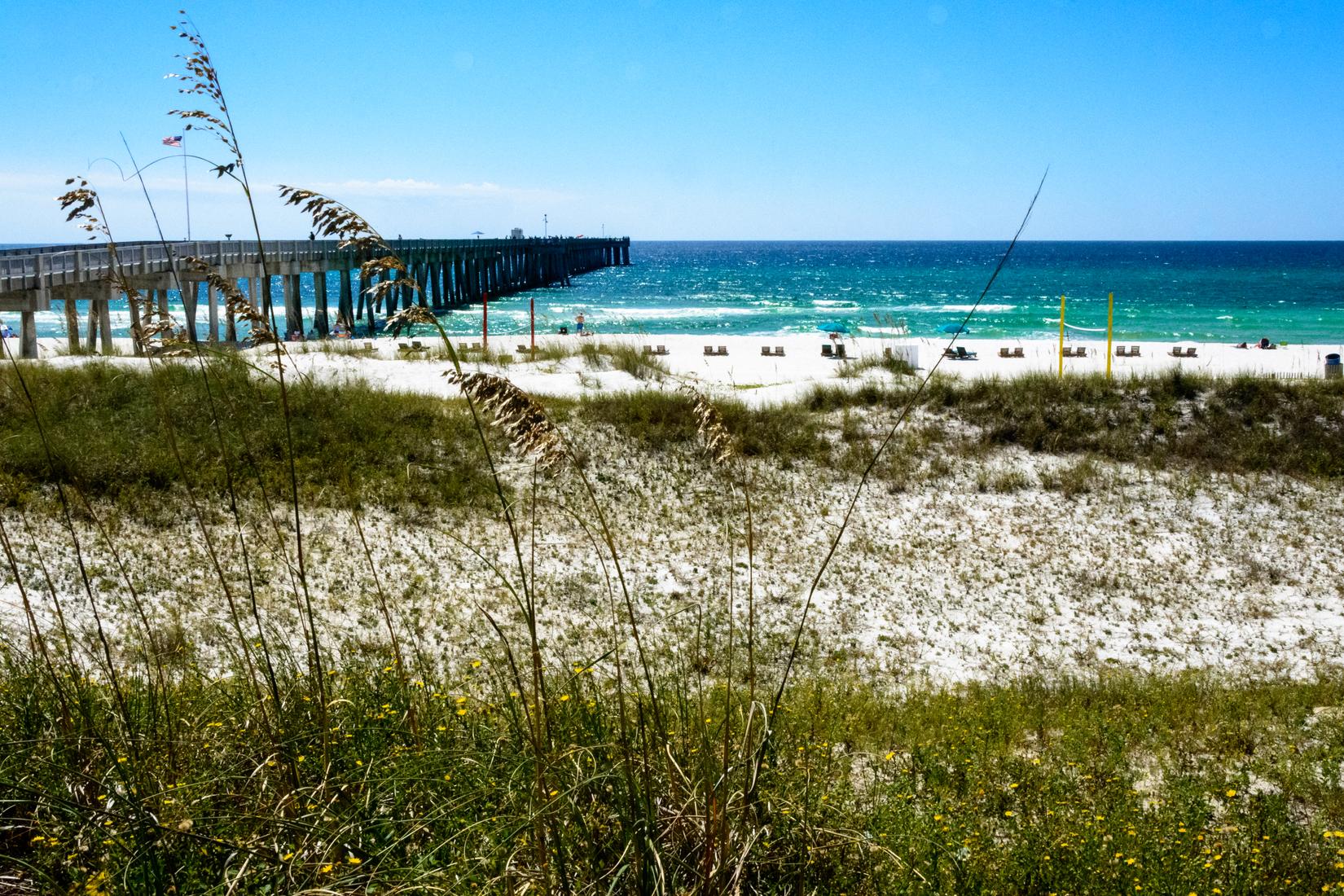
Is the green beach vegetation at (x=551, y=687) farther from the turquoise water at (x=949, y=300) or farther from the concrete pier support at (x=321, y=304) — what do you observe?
the concrete pier support at (x=321, y=304)

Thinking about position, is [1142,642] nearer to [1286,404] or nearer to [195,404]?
[1286,404]

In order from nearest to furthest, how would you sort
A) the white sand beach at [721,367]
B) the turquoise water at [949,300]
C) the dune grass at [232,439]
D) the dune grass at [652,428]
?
the dune grass at [232,439] < the dune grass at [652,428] < the white sand beach at [721,367] < the turquoise water at [949,300]

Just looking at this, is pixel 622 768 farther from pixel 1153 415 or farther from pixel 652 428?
pixel 1153 415

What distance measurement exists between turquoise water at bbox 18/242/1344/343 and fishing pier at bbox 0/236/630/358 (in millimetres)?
1979

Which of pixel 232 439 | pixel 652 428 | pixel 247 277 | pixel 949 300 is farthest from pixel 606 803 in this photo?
pixel 949 300

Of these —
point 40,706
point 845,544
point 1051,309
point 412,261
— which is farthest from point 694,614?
point 1051,309

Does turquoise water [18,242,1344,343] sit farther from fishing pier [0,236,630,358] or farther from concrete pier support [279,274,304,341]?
concrete pier support [279,274,304,341]

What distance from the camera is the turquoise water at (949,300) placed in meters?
46.4

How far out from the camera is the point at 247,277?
25234mm

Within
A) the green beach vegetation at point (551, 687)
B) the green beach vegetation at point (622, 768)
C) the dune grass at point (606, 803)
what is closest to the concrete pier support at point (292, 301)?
the green beach vegetation at point (551, 687)

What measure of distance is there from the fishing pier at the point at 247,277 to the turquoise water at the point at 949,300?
198 cm

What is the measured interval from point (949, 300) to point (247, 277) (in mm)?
50048

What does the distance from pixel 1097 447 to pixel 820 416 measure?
3.82 metres

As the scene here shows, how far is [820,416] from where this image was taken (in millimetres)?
14953
